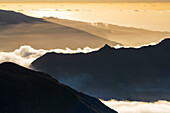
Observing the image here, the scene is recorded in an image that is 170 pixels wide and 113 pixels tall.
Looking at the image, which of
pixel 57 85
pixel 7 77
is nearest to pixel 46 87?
pixel 57 85

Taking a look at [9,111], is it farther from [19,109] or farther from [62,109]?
[62,109]

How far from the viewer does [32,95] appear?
12488cm

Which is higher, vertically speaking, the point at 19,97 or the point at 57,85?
the point at 57,85

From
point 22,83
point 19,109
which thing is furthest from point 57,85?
point 19,109

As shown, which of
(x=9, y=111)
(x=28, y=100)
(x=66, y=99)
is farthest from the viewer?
(x=66, y=99)

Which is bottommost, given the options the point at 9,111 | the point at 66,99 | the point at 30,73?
the point at 9,111

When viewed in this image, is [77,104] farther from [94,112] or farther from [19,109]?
[19,109]

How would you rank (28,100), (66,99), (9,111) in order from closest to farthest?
1. (9,111)
2. (28,100)
3. (66,99)

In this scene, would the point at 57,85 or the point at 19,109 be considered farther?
the point at 57,85

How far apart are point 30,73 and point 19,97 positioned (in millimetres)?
17306

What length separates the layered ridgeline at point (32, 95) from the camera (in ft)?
388

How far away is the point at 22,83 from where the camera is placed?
422ft

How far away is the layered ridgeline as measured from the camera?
388ft

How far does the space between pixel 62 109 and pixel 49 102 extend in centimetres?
535
